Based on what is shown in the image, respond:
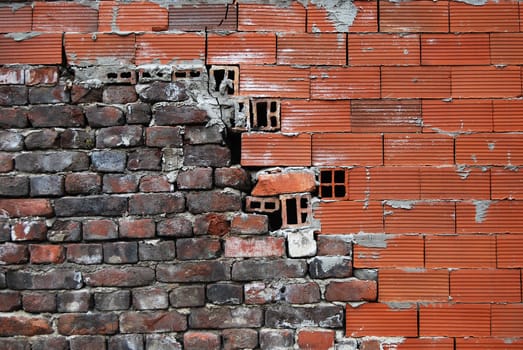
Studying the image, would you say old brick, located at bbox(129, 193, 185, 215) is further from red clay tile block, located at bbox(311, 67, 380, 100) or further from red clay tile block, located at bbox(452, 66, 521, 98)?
red clay tile block, located at bbox(452, 66, 521, 98)

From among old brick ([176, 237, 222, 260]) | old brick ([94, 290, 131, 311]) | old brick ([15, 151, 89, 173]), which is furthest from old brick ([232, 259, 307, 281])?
old brick ([15, 151, 89, 173])

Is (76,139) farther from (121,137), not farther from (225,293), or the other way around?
(225,293)

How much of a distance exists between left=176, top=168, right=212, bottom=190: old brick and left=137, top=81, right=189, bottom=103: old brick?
1.03ft

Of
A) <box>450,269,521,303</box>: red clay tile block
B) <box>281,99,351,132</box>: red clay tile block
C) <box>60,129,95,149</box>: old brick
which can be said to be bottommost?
<box>450,269,521,303</box>: red clay tile block

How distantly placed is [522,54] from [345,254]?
3.69 ft

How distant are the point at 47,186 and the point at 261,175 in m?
0.90

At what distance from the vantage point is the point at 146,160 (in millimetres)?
2299

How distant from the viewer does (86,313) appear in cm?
226

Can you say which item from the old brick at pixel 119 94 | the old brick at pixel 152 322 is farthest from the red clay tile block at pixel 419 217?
the old brick at pixel 119 94

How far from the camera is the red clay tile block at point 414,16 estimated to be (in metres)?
2.31

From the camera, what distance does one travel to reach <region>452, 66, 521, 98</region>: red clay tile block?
7.50 feet

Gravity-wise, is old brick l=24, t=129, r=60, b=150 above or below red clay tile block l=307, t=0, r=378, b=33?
below

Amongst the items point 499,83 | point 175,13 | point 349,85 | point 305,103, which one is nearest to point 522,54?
point 499,83

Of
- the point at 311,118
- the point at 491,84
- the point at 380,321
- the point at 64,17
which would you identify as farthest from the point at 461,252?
the point at 64,17
